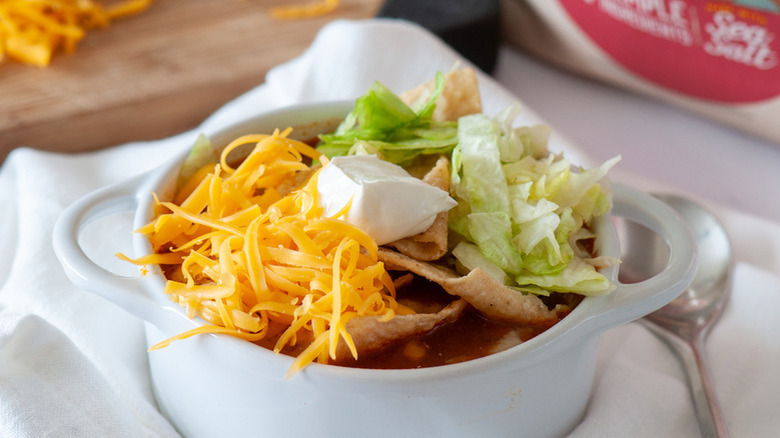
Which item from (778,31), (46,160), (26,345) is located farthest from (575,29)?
(26,345)

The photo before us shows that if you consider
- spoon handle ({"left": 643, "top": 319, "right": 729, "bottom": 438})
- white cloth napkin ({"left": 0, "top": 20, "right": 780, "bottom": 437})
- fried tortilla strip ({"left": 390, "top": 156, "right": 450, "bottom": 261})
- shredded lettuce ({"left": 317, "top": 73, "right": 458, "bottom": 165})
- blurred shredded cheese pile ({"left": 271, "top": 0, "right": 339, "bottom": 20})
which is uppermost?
shredded lettuce ({"left": 317, "top": 73, "right": 458, "bottom": 165})

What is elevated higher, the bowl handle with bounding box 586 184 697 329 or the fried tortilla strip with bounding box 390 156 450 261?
the fried tortilla strip with bounding box 390 156 450 261

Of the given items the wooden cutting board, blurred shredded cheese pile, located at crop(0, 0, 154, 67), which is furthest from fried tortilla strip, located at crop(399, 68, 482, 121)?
blurred shredded cheese pile, located at crop(0, 0, 154, 67)

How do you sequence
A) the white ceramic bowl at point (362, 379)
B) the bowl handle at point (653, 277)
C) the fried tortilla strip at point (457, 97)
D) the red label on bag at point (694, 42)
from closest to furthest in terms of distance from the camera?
the white ceramic bowl at point (362, 379) < the bowl handle at point (653, 277) < the fried tortilla strip at point (457, 97) < the red label on bag at point (694, 42)

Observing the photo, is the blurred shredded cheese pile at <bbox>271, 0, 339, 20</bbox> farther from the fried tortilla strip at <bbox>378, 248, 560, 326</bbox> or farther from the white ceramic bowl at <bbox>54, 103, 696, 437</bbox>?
the fried tortilla strip at <bbox>378, 248, 560, 326</bbox>

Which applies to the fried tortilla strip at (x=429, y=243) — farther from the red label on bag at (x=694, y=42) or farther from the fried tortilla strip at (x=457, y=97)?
the red label on bag at (x=694, y=42)

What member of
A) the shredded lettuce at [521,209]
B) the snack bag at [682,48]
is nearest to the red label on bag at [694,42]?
the snack bag at [682,48]

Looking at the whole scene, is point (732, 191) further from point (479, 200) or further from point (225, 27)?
point (225, 27)
